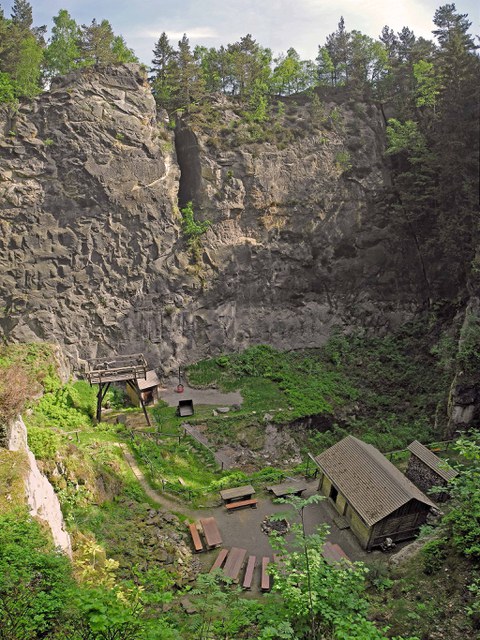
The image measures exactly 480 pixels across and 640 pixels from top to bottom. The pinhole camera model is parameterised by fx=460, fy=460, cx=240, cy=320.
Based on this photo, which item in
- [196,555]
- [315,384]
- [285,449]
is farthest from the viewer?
[315,384]

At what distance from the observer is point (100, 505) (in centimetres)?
1967

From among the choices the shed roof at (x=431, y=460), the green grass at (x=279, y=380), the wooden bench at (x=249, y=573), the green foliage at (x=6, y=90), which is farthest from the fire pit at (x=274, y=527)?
the green foliage at (x=6, y=90)

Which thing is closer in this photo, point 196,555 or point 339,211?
point 196,555

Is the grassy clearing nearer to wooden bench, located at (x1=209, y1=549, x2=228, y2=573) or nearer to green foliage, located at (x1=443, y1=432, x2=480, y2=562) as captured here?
wooden bench, located at (x1=209, y1=549, x2=228, y2=573)

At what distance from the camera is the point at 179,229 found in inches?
1585

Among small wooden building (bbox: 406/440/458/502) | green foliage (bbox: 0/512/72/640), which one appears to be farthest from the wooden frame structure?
green foliage (bbox: 0/512/72/640)

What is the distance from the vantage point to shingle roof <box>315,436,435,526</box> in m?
20.2

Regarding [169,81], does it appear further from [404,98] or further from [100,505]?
[100,505]

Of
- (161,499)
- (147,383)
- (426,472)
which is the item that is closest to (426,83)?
(426,472)

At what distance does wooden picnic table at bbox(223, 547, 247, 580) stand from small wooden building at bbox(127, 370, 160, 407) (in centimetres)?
1593

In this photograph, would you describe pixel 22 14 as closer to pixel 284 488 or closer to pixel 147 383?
pixel 147 383

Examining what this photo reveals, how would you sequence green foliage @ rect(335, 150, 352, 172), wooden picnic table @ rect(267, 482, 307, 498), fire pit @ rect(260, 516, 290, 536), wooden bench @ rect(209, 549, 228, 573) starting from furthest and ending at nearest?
1. green foliage @ rect(335, 150, 352, 172)
2. wooden picnic table @ rect(267, 482, 307, 498)
3. fire pit @ rect(260, 516, 290, 536)
4. wooden bench @ rect(209, 549, 228, 573)

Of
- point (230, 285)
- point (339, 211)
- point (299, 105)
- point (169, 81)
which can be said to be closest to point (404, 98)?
point (299, 105)

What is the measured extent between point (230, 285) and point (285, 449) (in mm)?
16270
